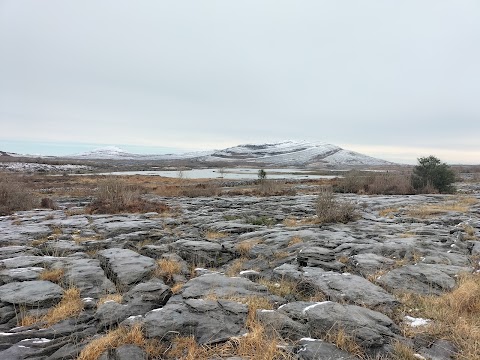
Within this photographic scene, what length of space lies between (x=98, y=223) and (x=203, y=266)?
6.18m

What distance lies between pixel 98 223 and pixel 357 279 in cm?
944

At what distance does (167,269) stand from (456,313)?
492cm

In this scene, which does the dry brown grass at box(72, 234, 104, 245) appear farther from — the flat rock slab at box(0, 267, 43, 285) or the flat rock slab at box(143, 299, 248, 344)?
the flat rock slab at box(143, 299, 248, 344)

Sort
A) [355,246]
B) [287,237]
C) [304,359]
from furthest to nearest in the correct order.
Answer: [287,237] < [355,246] < [304,359]

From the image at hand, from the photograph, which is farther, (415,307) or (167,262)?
(167,262)

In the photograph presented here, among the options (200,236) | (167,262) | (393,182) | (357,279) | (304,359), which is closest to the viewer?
(304,359)

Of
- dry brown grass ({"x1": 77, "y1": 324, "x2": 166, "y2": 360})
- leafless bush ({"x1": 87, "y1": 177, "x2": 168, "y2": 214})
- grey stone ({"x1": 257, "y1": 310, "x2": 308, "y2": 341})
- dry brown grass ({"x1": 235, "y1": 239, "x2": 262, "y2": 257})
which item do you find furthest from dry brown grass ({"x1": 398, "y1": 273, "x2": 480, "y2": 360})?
leafless bush ({"x1": 87, "y1": 177, "x2": 168, "y2": 214})

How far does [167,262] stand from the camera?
278 inches

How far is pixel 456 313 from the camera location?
4527 millimetres

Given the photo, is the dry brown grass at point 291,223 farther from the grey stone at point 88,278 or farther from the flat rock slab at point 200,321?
the flat rock slab at point 200,321

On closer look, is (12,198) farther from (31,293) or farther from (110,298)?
(110,298)

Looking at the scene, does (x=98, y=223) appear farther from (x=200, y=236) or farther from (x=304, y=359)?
(x=304, y=359)

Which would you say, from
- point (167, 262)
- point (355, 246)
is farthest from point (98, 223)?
point (355, 246)

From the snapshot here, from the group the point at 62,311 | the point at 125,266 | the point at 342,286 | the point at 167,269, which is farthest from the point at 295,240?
the point at 62,311
